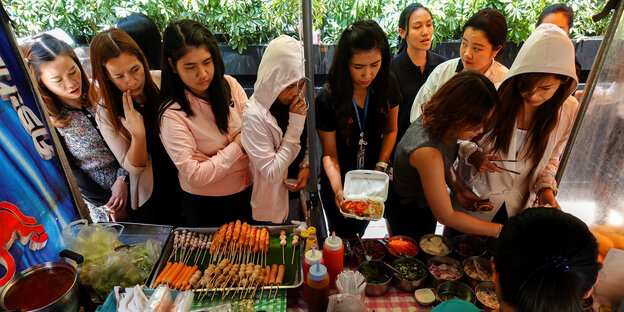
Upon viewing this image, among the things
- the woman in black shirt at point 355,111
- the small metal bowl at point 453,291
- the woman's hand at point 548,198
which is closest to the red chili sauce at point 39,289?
the woman in black shirt at point 355,111

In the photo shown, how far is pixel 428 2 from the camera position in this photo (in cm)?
482

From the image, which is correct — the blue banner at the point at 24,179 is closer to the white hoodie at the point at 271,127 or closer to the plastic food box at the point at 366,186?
the white hoodie at the point at 271,127

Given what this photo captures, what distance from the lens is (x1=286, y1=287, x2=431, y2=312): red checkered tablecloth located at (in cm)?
173

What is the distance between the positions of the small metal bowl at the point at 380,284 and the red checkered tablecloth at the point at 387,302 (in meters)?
0.03

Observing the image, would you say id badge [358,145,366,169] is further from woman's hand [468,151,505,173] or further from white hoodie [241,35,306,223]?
woman's hand [468,151,505,173]

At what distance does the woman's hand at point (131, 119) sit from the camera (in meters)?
2.33

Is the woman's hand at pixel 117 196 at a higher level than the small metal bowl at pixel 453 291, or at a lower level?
higher

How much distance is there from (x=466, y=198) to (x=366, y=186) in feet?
2.46

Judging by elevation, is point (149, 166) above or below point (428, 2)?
below

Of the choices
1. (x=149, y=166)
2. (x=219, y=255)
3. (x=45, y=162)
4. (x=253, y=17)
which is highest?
(x=253, y=17)

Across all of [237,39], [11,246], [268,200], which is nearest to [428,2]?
[237,39]

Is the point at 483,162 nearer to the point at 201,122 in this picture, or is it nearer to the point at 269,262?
the point at 269,262

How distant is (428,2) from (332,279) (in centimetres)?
448

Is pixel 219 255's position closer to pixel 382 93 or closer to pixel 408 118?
pixel 382 93
